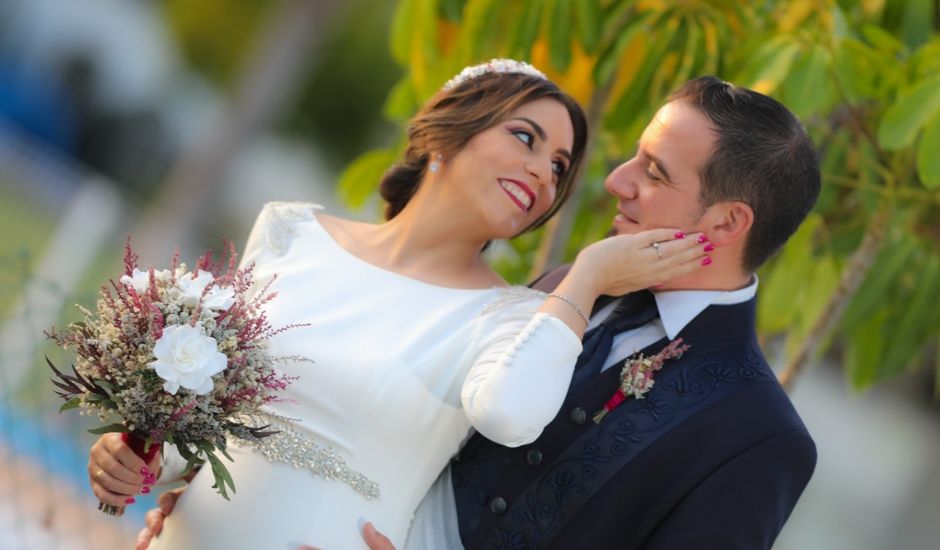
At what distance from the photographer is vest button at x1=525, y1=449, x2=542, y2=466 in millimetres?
2770

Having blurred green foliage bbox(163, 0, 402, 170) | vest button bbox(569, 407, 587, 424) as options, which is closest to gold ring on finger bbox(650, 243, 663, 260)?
vest button bbox(569, 407, 587, 424)

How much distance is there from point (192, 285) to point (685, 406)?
1113 millimetres

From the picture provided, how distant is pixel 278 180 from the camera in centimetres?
2689

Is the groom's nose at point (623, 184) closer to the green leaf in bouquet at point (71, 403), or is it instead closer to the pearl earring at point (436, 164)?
the pearl earring at point (436, 164)

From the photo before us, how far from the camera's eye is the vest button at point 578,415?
2.77 meters

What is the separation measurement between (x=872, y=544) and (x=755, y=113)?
38.4 ft

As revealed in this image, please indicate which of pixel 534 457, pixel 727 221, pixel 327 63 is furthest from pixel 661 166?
pixel 327 63

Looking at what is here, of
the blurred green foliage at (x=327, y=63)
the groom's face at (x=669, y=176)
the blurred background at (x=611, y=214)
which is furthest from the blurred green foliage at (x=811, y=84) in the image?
the blurred green foliage at (x=327, y=63)

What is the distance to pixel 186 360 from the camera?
8.02 ft

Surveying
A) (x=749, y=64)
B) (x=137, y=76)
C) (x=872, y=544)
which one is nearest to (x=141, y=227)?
(x=749, y=64)

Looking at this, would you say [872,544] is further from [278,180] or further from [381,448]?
[278,180]

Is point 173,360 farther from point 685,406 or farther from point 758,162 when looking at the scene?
point 758,162

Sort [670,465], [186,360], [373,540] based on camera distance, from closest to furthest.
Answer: [186,360]
[670,465]
[373,540]

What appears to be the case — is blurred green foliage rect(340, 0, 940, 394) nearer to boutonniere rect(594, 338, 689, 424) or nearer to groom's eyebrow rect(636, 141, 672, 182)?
groom's eyebrow rect(636, 141, 672, 182)
